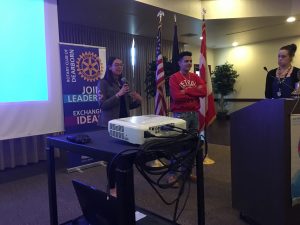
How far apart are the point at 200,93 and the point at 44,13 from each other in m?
2.02

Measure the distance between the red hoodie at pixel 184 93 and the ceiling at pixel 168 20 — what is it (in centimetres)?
145

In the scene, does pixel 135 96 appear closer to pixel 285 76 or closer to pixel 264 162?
pixel 264 162

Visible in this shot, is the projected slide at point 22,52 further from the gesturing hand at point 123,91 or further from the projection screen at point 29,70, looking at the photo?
the gesturing hand at point 123,91

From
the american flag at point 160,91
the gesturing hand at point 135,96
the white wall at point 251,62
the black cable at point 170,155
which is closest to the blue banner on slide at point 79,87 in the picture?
the american flag at point 160,91

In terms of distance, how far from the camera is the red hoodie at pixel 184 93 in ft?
9.54

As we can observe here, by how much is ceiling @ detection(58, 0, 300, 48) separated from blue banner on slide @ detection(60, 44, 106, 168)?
2.37 feet

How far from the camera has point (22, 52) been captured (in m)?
2.97

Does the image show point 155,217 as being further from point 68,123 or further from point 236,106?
point 236,106

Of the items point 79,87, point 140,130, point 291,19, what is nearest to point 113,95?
point 79,87

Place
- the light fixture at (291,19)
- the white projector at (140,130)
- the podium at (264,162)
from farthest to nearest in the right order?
the light fixture at (291,19) < the podium at (264,162) < the white projector at (140,130)

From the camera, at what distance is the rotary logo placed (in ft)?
11.5

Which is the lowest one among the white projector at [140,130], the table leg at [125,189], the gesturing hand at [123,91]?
the table leg at [125,189]

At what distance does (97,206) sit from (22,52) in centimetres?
230

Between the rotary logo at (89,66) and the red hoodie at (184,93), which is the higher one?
the rotary logo at (89,66)
